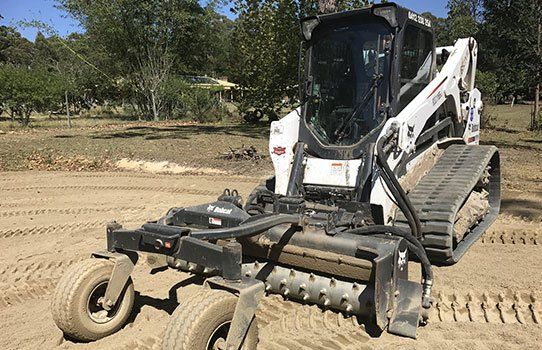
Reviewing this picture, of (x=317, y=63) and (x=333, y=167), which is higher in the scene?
(x=317, y=63)

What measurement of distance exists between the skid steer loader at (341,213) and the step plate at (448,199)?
0.02 meters

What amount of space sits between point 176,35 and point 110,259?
22.7 metres

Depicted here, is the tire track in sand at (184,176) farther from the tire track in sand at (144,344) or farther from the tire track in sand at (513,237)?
the tire track in sand at (144,344)

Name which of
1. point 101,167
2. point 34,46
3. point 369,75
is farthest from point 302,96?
point 34,46

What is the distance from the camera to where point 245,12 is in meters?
15.7

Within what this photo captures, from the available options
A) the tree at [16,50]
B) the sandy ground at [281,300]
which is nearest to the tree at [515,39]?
the sandy ground at [281,300]

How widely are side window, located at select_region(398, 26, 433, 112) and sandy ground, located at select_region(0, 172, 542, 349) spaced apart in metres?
1.75

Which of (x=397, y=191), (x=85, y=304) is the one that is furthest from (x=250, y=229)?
→ (x=397, y=191)

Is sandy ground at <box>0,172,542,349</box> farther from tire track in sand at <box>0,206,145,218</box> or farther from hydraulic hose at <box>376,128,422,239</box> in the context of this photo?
hydraulic hose at <box>376,128,422,239</box>

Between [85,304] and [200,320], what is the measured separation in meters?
1.10

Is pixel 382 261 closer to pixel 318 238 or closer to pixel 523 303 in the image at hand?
pixel 318 238

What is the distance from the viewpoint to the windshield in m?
4.81

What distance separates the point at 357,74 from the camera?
16.2 feet

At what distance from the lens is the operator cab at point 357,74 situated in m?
4.74
